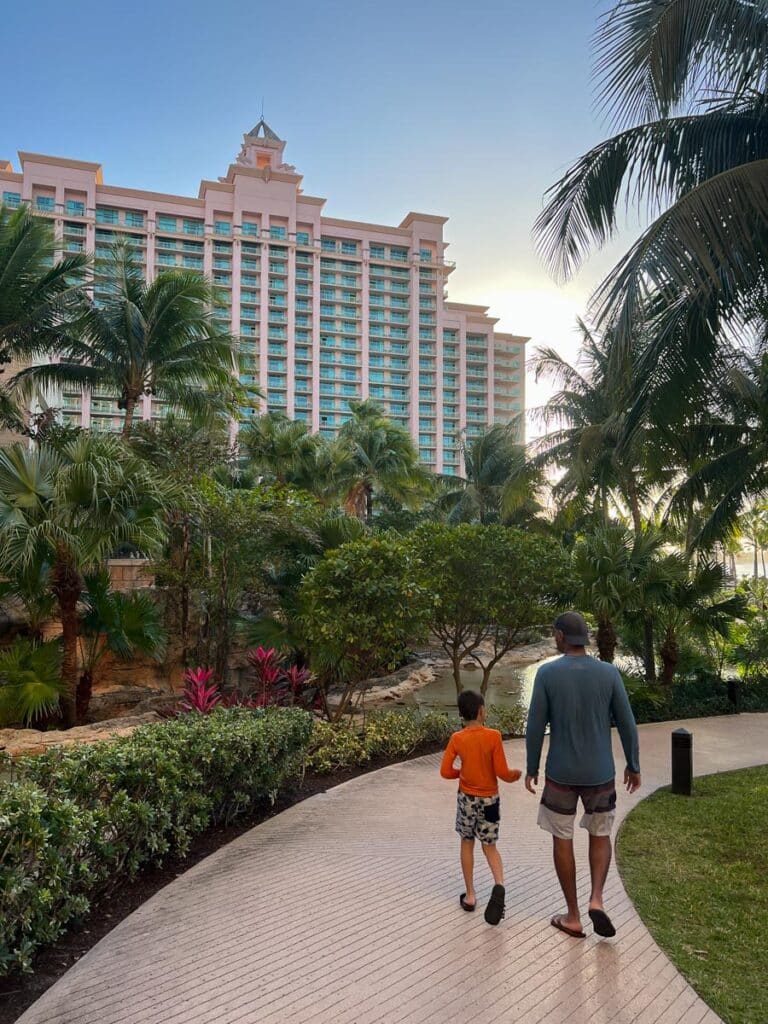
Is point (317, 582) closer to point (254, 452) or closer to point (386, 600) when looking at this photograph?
point (386, 600)

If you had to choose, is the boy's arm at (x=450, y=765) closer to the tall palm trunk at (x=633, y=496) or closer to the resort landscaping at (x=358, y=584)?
the resort landscaping at (x=358, y=584)

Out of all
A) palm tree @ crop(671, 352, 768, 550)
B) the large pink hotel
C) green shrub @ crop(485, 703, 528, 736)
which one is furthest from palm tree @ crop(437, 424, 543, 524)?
the large pink hotel

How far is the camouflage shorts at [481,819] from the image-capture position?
4469mm

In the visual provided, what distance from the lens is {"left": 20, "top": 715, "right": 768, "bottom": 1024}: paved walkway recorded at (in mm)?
3463

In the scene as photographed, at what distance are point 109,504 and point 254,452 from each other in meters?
14.2

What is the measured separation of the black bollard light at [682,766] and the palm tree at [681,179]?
13.6 ft

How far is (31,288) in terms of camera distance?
1462cm

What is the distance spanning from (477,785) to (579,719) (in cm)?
89

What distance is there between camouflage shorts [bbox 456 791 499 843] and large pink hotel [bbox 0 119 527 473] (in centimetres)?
7967

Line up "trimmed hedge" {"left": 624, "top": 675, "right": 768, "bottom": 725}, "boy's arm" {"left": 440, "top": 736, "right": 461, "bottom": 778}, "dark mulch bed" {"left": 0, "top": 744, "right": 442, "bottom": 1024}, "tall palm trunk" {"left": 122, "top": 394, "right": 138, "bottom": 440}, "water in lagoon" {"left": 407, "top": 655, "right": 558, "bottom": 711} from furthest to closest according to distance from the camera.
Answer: "water in lagoon" {"left": 407, "top": 655, "right": 558, "bottom": 711} < "tall palm trunk" {"left": 122, "top": 394, "right": 138, "bottom": 440} < "trimmed hedge" {"left": 624, "top": 675, "right": 768, "bottom": 725} < "boy's arm" {"left": 440, "top": 736, "right": 461, "bottom": 778} < "dark mulch bed" {"left": 0, "top": 744, "right": 442, "bottom": 1024}

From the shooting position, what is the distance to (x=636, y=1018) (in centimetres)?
340

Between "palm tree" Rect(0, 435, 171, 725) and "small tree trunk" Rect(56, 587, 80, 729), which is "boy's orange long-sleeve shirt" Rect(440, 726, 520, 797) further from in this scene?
"small tree trunk" Rect(56, 587, 80, 729)

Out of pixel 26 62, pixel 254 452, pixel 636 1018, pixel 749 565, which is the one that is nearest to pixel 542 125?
pixel 26 62

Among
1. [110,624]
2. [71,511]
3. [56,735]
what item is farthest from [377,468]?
[56,735]
